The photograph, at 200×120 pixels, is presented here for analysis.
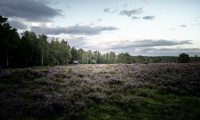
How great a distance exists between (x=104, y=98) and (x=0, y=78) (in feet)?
37.8

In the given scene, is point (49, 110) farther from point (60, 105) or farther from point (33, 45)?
point (33, 45)

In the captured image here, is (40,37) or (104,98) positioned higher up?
(40,37)

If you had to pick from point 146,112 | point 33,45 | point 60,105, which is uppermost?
point 33,45

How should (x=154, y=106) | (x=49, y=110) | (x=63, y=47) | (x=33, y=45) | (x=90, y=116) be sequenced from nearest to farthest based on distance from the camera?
(x=90, y=116) < (x=49, y=110) < (x=154, y=106) < (x=33, y=45) < (x=63, y=47)

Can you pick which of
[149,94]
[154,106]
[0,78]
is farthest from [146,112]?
[0,78]

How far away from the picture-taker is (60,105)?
542cm

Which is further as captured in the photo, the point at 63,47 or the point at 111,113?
the point at 63,47

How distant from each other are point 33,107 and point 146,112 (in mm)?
6021

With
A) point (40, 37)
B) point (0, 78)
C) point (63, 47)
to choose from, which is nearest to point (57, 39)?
point (63, 47)

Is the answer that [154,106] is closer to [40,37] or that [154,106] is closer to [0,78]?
[0,78]

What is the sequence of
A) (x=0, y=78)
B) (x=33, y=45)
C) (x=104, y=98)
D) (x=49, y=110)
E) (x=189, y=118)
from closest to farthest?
(x=189, y=118) → (x=49, y=110) → (x=104, y=98) → (x=0, y=78) → (x=33, y=45)

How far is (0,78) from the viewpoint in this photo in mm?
10586

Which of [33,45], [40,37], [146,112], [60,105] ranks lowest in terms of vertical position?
[146,112]

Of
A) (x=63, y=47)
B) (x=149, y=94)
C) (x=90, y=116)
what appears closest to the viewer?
(x=90, y=116)
